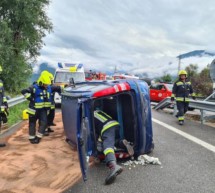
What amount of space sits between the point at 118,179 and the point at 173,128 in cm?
518

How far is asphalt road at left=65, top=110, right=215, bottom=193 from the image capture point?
4363 mm

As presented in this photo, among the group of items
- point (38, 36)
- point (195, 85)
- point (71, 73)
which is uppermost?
point (38, 36)

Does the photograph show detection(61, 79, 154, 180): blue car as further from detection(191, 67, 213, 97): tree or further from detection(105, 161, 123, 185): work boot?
detection(191, 67, 213, 97): tree

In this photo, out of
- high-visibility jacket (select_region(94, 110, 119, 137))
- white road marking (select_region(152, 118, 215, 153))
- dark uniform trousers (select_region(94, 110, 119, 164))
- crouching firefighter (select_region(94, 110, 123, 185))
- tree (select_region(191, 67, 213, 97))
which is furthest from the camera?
tree (select_region(191, 67, 213, 97))

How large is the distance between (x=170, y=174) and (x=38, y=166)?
2.26 metres

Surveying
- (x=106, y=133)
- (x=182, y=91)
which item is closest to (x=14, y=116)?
(x=182, y=91)

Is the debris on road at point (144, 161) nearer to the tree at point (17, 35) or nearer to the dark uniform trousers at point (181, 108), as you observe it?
the dark uniform trousers at point (181, 108)

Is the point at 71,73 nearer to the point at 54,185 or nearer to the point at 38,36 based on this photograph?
the point at 38,36

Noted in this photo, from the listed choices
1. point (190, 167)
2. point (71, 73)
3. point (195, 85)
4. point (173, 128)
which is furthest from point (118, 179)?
point (195, 85)

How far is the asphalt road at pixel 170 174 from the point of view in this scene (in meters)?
4.36

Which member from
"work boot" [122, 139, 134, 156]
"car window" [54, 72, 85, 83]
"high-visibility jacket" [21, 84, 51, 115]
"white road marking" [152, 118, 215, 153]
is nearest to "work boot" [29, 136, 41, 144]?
"high-visibility jacket" [21, 84, 51, 115]

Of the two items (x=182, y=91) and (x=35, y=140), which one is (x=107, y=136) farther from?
(x=182, y=91)

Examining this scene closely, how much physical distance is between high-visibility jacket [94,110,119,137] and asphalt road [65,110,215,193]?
664 millimetres

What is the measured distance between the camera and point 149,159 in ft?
18.4
